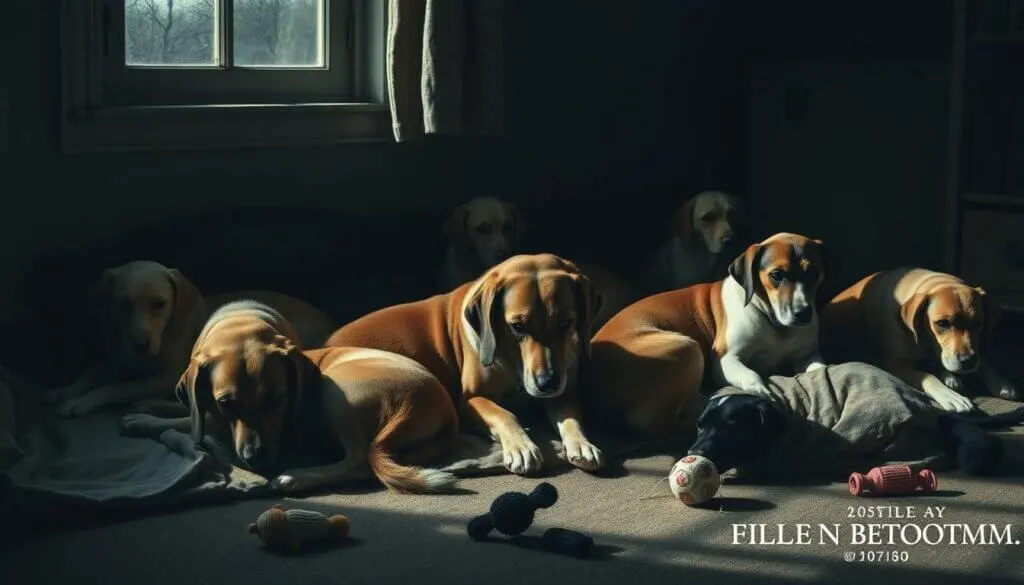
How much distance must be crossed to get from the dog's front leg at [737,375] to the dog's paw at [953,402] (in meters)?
0.51

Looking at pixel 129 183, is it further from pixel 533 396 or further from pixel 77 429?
pixel 533 396

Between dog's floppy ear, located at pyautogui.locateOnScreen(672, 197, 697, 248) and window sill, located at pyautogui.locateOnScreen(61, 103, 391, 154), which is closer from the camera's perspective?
window sill, located at pyautogui.locateOnScreen(61, 103, 391, 154)

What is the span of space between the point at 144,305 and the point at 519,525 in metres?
1.57

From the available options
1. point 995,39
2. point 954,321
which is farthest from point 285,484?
point 995,39

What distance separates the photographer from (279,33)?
16.1ft

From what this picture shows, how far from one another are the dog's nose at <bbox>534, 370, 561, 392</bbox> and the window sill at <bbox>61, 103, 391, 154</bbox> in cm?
166

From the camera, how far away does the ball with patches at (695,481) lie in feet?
10.6

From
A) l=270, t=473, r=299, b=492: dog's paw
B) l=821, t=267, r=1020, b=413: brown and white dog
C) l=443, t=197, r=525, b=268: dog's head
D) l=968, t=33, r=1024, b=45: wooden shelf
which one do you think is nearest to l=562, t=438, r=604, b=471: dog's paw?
l=270, t=473, r=299, b=492: dog's paw

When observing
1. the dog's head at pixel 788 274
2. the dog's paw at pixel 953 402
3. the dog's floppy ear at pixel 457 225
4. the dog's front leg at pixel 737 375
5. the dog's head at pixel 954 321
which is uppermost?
the dog's floppy ear at pixel 457 225

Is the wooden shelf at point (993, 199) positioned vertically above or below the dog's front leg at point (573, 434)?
above

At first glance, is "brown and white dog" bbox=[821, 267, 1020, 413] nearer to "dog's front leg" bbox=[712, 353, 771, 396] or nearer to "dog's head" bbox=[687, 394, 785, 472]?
"dog's front leg" bbox=[712, 353, 771, 396]

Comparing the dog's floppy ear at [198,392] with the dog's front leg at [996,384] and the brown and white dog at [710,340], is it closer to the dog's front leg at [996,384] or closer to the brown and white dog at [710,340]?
the brown and white dog at [710,340]

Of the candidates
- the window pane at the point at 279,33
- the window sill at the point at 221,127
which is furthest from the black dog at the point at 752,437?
the window pane at the point at 279,33

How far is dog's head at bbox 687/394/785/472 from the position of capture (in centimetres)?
339
